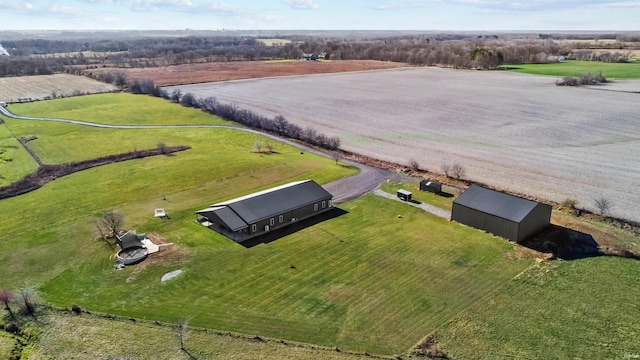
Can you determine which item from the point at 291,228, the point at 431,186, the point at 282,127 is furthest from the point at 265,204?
the point at 282,127

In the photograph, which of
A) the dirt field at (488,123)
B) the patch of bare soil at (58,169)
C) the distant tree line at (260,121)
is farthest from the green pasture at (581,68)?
the patch of bare soil at (58,169)

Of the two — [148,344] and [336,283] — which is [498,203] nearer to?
[336,283]

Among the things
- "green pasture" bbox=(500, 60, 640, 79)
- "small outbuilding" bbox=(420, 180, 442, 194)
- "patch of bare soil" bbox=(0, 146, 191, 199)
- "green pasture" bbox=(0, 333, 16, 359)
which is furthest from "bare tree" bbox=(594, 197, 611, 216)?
"green pasture" bbox=(500, 60, 640, 79)

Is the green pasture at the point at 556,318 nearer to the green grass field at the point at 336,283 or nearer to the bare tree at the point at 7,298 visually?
the green grass field at the point at 336,283

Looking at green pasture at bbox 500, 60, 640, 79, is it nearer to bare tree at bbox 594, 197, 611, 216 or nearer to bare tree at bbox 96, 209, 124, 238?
bare tree at bbox 594, 197, 611, 216

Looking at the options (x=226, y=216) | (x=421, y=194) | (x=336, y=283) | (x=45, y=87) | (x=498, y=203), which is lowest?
(x=336, y=283)
